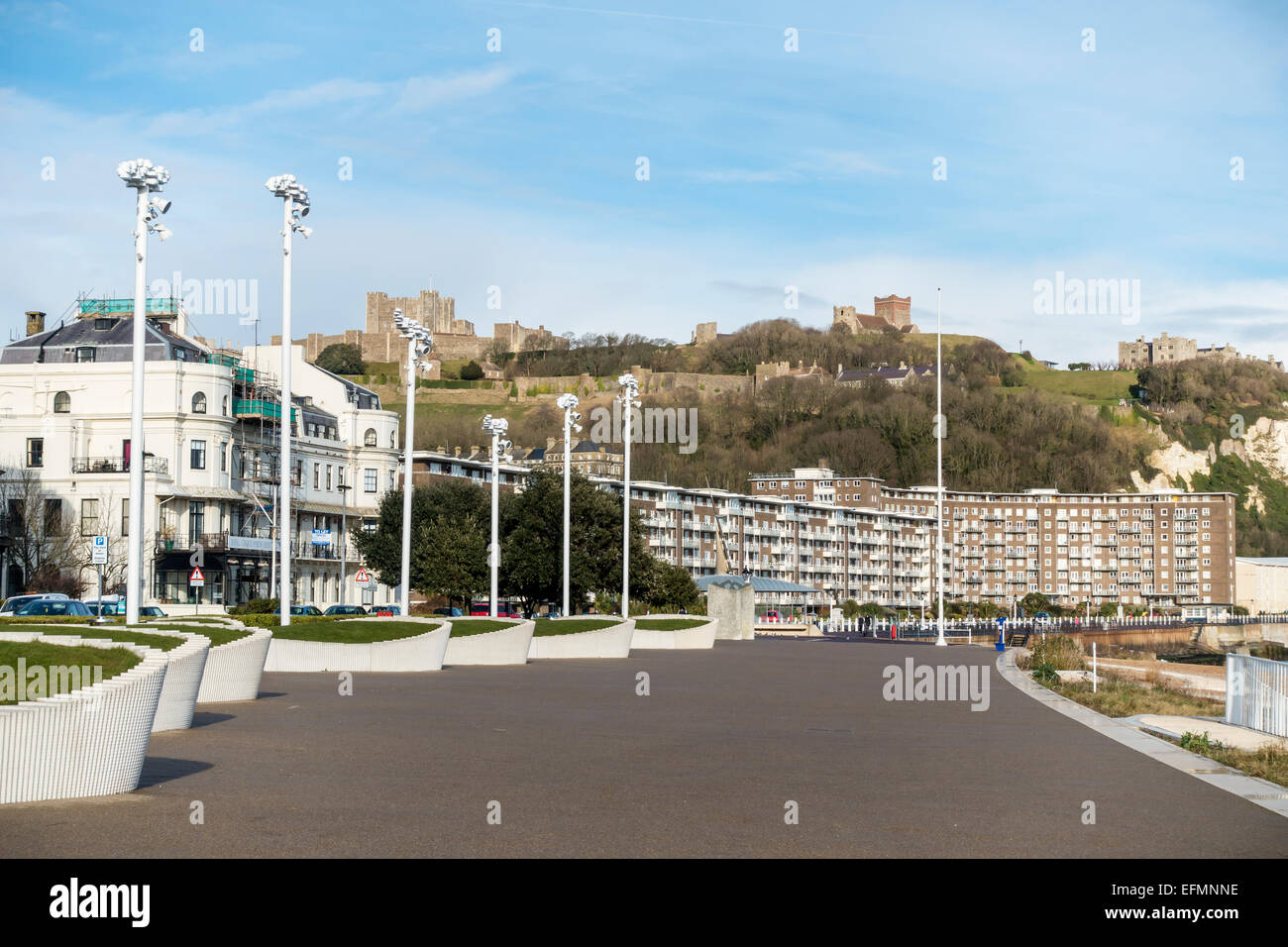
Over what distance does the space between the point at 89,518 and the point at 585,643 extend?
4035cm

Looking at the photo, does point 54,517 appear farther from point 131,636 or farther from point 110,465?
point 131,636

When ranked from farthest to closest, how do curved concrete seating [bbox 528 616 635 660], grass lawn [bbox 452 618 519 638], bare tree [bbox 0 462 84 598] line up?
bare tree [bbox 0 462 84 598] < curved concrete seating [bbox 528 616 635 660] < grass lawn [bbox 452 618 519 638]

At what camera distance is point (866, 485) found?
184 meters

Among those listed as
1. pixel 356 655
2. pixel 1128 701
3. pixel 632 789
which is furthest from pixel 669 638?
pixel 632 789

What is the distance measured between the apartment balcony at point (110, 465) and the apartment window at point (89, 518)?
1772mm

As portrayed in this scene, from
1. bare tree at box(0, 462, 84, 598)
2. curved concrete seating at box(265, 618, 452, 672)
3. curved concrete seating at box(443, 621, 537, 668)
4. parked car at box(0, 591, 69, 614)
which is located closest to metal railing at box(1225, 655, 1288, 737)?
curved concrete seating at box(265, 618, 452, 672)

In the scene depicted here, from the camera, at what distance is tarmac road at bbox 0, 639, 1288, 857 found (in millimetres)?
9773

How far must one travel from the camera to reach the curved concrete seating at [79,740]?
10703 millimetres

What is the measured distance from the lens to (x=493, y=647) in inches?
1389

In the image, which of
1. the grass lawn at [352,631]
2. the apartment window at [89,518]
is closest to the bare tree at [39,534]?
the apartment window at [89,518]

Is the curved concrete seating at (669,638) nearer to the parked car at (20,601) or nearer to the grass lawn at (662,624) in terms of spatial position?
the grass lawn at (662,624)

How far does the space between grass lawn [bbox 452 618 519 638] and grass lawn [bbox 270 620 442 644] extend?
4.08m

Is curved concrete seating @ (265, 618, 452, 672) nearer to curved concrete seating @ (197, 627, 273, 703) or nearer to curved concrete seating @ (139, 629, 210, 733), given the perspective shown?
curved concrete seating @ (197, 627, 273, 703)
